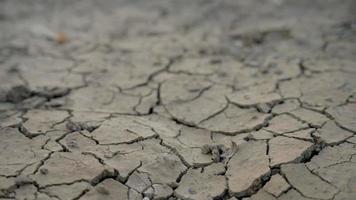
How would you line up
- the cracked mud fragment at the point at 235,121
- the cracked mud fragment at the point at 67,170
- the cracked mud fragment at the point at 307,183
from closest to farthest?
the cracked mud fragment at the point at 307,183, the cracked mud fragment at the point at 67,170, the cracked mud fragment at the point at 235,121

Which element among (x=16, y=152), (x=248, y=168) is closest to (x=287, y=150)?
(x=248, y=168)

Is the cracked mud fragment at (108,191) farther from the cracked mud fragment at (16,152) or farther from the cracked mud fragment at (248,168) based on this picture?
the cracked mud fragment at (248,168)

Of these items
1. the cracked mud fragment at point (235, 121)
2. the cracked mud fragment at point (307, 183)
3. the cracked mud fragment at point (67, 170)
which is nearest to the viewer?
the cracked mud fragment at point (307, 183)

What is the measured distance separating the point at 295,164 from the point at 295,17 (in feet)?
6.88

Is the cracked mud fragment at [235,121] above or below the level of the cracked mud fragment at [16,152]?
below

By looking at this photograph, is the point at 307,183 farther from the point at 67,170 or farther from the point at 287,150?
the point at 67,170

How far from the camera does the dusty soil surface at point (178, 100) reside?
8.14ft

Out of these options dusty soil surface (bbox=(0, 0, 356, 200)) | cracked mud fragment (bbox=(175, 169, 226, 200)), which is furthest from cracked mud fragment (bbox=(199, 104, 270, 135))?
cracked mud fragment (bbox=(175, 169, 226, 200))

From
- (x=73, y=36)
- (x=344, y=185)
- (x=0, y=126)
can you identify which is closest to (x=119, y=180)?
(x=0, y=126)

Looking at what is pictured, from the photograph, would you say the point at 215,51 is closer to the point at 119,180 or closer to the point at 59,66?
the point at 59,66

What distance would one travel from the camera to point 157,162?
2607 mm

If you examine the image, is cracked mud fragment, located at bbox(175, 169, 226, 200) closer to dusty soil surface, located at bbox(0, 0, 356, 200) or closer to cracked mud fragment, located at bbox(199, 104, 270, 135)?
dusty soil surface, located at bbox(0, 0, 356, 200)

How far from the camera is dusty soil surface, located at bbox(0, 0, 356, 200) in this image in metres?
2.48

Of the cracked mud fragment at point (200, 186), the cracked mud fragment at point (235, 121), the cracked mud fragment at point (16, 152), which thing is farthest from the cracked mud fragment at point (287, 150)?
the cracked mud fragment at point (16, 152)
